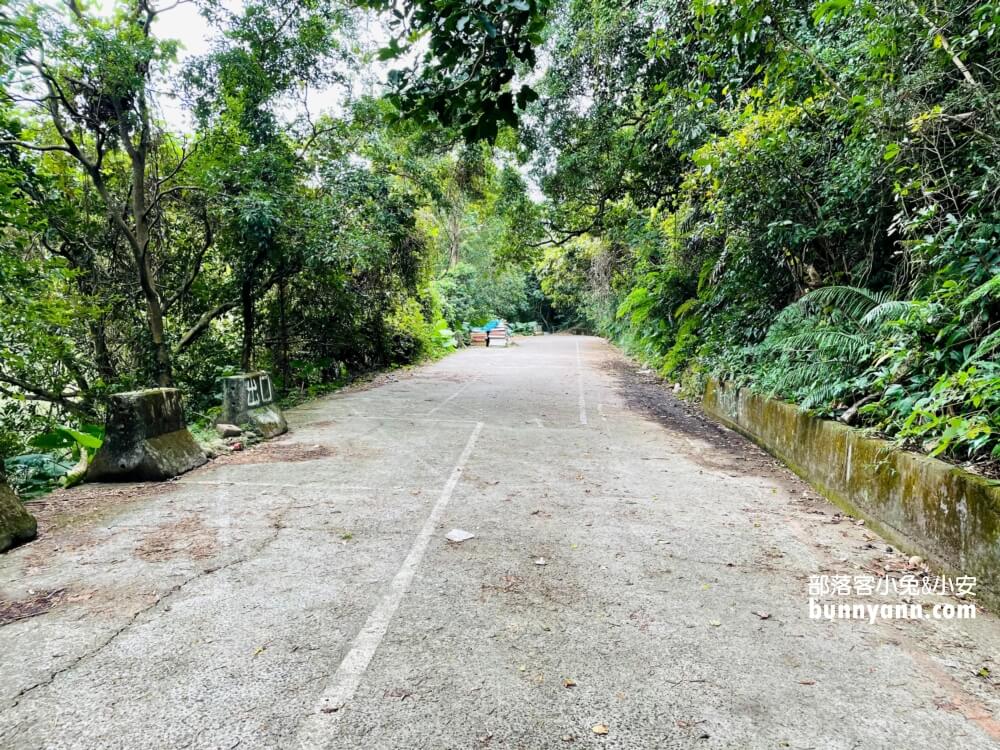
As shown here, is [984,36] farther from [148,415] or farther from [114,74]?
[114,74]

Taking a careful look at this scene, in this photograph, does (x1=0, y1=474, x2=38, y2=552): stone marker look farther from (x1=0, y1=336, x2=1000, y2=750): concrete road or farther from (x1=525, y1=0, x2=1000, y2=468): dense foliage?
(x1=525, y1=0, x2=1000, y2=468): dense foliage

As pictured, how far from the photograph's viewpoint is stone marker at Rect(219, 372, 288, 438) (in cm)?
736

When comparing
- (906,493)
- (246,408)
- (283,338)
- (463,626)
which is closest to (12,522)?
(463,626)

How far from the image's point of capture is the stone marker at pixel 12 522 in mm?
3762

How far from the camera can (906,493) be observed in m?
3.86

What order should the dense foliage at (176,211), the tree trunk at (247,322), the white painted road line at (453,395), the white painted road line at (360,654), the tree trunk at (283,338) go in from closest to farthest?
the white painted road line at (360,654)
the dense foliage at (176,211)
the white painted road line at (453,395)
the tree trunk at (247,322)
the tree trunk at (283,338)

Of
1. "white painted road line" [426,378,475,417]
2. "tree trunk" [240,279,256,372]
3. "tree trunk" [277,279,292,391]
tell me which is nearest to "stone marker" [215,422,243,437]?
"white painted road line" [426,378,475,417]

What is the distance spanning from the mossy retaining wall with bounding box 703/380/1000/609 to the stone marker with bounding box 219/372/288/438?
671cm

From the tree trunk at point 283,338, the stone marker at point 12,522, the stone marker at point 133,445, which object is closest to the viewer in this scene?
the stone marker at point 12,522

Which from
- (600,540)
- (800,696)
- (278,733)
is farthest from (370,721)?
(600,540)

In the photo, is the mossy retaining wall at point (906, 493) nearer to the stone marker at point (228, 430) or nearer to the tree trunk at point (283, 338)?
the stone marker at point (228, 430)

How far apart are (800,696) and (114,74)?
30.7 ft

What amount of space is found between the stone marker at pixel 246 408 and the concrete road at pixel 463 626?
1.93 metres

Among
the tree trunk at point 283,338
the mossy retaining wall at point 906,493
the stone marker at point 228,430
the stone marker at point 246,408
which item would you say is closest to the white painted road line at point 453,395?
the stone marker at point 246,408
